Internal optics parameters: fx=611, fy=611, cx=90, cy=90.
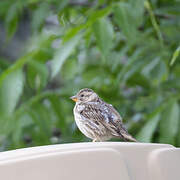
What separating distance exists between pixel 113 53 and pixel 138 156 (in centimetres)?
347

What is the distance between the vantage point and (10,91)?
4.46m

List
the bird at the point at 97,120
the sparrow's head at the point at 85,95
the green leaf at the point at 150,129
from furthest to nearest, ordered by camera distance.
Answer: the green leaf at the point at 150,129 < the sparrow's head at the point at 85,95 < the bird at the point at 97,120

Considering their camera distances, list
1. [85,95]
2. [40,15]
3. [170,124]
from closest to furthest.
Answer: [85,95] → [170,124] → [40,15]

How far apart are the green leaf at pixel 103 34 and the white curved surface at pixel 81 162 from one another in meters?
2.02

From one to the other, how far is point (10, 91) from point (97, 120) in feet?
3.43

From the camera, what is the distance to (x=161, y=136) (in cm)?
486

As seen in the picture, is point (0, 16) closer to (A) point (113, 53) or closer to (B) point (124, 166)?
(A) point (113, 53)

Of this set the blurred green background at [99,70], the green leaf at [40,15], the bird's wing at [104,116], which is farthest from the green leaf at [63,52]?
the green leaf at [40,15]

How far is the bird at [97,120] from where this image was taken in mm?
3430

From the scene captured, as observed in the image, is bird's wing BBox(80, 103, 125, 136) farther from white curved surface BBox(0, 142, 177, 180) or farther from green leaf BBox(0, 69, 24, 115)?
white curved surface BBox(0, 142, 177, 180)

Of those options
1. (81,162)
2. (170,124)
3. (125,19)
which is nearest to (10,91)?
(125,19)

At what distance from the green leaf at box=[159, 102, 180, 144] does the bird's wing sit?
3.88 ft

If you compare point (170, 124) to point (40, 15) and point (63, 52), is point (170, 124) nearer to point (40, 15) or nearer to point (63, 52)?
point (63, 52)

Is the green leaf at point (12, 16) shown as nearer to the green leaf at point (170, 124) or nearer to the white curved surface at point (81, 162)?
the green leaf at point (170, 124)
